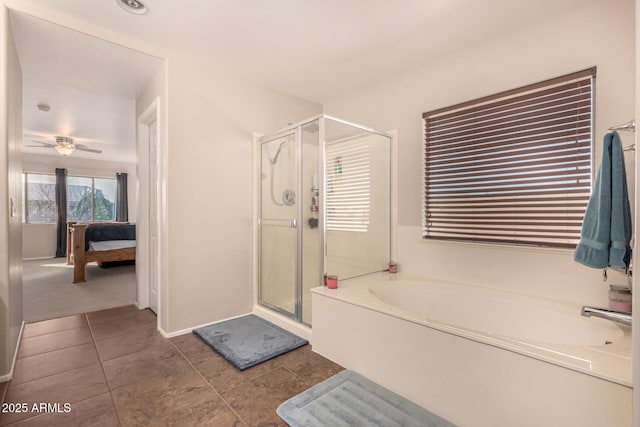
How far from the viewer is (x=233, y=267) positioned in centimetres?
286

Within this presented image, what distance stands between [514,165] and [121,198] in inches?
344

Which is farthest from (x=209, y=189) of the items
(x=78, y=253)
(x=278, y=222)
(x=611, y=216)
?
(x=78, y=253)

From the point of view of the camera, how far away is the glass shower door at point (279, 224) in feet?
8.78

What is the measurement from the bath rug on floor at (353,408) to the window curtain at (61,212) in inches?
305

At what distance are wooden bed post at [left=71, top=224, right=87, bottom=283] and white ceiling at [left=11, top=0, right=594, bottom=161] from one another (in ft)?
6.49

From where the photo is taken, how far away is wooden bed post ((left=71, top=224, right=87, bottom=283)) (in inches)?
165

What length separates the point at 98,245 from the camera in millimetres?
4789

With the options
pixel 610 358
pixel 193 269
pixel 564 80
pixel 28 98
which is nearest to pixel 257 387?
pixel 193 269

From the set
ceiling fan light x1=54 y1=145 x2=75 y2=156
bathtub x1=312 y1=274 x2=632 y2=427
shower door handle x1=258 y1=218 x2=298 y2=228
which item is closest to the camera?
bathtub x1=312 y1=274 x2=632 y2=427

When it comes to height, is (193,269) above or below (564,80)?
below

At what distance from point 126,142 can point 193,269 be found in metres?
4.51

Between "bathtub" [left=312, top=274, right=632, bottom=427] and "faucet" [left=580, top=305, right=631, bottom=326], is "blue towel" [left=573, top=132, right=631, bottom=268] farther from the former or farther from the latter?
"bathtub" [left=312, top=274, right=632, bottom=427]

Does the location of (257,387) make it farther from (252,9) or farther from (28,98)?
(28,98)

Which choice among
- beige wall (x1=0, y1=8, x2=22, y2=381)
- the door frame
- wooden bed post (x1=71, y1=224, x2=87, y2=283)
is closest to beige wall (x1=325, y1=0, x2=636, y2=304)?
the door frame
